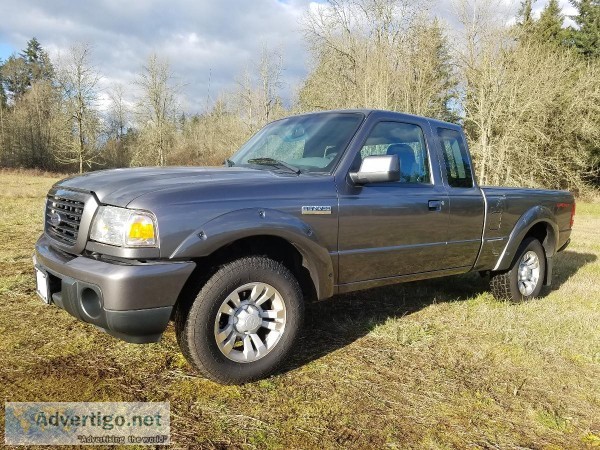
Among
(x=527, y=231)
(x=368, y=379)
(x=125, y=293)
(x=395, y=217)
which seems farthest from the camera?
(x=527, y=231)

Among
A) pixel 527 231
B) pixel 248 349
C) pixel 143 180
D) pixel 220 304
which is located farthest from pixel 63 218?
pixel 527 231

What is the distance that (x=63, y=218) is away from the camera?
10.1ft

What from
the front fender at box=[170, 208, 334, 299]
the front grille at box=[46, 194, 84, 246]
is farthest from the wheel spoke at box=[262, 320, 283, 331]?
the front grille at box=[46, 194, 84, 246]

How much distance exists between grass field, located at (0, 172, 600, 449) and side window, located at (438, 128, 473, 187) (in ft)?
4.44

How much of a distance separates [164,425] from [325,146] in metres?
2.28

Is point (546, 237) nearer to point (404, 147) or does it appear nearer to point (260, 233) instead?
point (404, 147)

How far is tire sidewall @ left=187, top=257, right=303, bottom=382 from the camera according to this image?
2.77 m

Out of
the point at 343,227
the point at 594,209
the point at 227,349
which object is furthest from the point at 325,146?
the point at 594,209

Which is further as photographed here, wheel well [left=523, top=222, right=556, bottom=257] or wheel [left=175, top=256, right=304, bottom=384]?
wheel well [left=523, top=222, right=556, bottom=257]

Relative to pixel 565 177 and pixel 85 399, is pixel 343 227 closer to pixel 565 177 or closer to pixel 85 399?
pixel 85 399

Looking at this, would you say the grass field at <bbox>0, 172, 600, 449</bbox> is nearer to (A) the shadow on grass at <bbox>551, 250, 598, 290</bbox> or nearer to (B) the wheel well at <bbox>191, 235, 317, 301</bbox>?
(B) the wheel well at <bbox>191, 235, 317, 301</bbox>

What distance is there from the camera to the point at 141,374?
3098mm

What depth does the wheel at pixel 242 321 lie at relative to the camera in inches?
110

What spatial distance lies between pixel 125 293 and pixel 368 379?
1.73 metres
